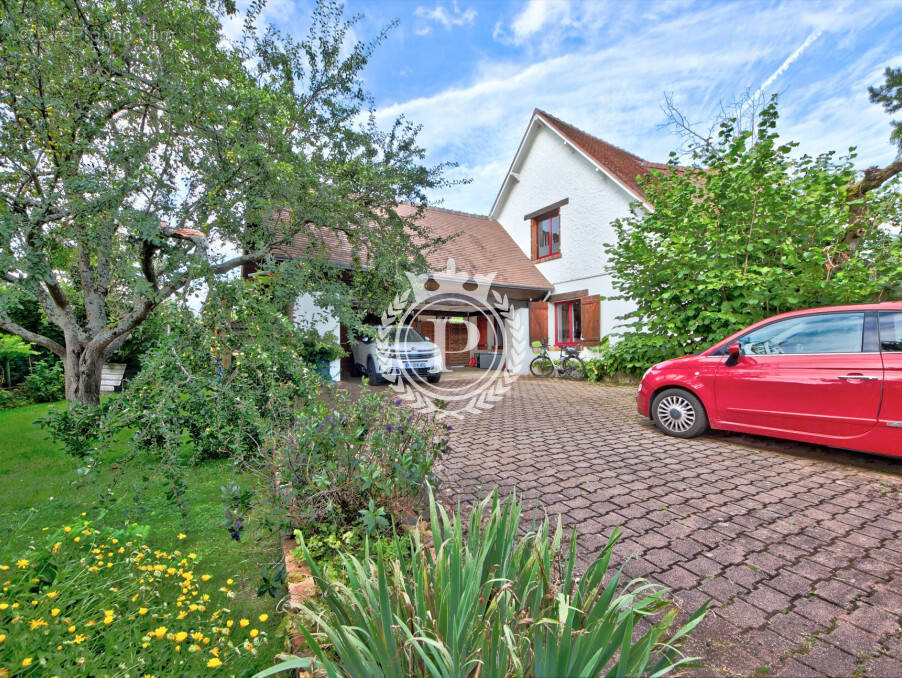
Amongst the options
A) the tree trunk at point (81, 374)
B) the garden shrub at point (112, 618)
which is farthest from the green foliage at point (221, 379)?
the tree trunk at point (81, 374)

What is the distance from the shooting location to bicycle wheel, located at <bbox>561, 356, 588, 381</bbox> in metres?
11.0

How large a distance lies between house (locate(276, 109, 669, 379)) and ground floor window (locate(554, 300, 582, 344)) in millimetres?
33

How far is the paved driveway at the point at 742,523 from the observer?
165 cm

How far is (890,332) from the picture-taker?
345cm

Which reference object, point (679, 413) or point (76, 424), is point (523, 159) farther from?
point (76, 424)

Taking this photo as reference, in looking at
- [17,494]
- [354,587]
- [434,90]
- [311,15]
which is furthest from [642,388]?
[434,90]

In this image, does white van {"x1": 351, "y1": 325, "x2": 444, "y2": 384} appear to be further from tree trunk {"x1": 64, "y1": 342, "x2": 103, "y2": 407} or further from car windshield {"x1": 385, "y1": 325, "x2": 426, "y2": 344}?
tree trunk {"x1": 64, "y1": 342, "x2": 103, "y2": 407}

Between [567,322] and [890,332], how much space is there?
30.7 feet

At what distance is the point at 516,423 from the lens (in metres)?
5.77

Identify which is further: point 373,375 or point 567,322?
point 567,322

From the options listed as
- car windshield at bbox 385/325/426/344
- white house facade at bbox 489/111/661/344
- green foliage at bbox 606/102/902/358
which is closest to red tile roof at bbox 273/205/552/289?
white house facade at bbox 489/111/661/344

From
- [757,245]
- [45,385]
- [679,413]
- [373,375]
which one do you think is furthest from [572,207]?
[45,385]

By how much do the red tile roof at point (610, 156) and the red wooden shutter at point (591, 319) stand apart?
308 centimetres

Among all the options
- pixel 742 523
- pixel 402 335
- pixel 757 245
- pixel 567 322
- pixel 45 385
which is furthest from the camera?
pixel 567 322
